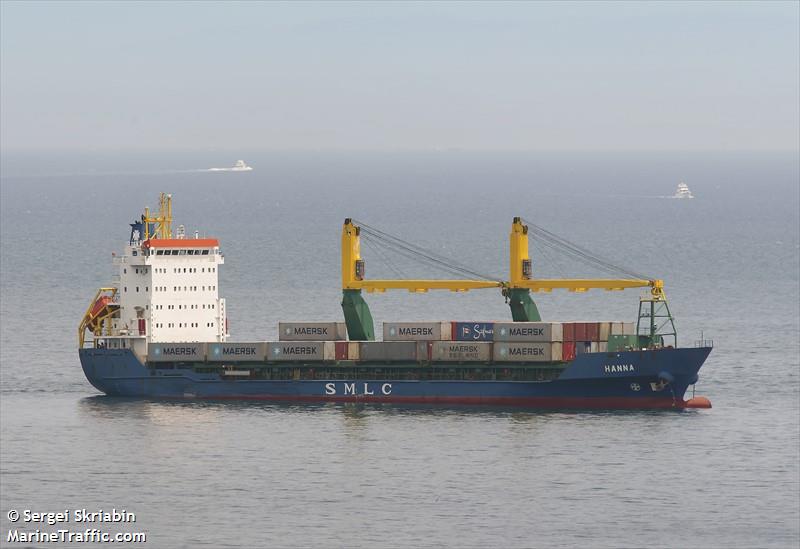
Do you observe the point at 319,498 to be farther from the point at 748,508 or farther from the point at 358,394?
the point at 358,394

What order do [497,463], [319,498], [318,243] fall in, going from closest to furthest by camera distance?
[319,498], [497,463], [318,243]

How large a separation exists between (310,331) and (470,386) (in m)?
10.0

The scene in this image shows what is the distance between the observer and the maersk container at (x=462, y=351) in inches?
3669

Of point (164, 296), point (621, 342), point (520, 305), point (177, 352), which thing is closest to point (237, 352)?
point (177, 352)

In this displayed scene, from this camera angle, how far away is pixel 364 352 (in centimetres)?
9444

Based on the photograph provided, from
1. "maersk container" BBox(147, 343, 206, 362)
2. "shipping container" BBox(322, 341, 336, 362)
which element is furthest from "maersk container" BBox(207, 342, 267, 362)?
"shipping container" BBox(322, 341, 336, 362)

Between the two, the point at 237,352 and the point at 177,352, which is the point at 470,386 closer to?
the point at 237,352

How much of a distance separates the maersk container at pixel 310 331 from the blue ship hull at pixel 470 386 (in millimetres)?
3480

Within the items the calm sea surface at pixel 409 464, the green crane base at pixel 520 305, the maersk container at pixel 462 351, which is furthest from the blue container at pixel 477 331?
the calm sea surface at pixel 409 464

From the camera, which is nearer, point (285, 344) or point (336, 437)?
point (336, 437)

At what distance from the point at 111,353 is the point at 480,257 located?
81262 mm

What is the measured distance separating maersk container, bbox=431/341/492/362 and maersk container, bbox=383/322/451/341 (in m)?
1.54

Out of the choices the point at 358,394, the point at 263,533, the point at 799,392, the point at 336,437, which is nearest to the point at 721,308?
the point at 799,392

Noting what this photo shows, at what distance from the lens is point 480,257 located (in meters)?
174
